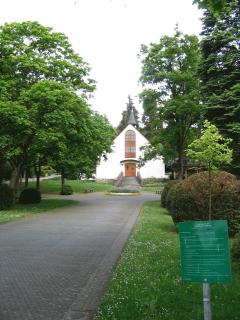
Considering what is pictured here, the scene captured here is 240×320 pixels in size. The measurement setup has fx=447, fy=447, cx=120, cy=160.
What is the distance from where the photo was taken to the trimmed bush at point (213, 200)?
15.7 m

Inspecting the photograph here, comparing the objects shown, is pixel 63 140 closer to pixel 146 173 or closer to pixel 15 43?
pixel 15 43

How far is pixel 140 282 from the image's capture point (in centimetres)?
830

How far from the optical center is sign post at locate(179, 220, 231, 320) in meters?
5.16

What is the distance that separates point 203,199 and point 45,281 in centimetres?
850

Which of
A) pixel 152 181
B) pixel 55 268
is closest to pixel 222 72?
pixel 55 268

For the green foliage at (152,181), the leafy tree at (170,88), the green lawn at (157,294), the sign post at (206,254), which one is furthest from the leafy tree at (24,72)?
the green foliage at (152,181)

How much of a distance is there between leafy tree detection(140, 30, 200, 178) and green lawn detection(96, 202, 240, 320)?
2479cm

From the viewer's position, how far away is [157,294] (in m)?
7.38

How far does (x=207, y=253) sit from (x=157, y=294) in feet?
8.14

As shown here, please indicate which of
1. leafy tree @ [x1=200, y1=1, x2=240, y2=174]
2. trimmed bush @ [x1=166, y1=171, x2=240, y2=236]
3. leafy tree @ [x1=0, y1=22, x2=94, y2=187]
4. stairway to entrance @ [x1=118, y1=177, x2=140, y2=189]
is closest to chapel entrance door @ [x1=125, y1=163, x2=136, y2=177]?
stairway to entrance @ [x1=118, y1=177, x2=140, y2=189]

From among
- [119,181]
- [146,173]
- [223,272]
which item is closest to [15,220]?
[223,272]

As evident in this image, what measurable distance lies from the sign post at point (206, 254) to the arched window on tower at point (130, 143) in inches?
2875

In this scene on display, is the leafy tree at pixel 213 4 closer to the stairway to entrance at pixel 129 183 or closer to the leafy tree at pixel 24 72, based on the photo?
the leafy tree at pixel 24 72

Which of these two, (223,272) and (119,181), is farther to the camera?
(119,181)
